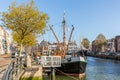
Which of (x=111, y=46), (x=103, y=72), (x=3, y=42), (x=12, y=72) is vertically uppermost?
(x=3, y=42)

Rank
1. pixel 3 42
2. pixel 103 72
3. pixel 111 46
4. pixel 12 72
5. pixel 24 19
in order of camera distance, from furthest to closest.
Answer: pixel 111 46, pixel 3 42, pixel 103 72, pixel 24 19, pixel 12 72

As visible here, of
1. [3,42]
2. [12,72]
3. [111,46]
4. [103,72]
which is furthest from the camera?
[111,46]

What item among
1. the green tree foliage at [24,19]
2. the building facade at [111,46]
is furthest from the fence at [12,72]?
the building facade at [111,46]

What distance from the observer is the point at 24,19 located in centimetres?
3438

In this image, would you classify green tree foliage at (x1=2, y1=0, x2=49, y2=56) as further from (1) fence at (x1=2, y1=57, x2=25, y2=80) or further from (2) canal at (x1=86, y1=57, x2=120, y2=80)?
(1) fence at (x1=2, y1=57, x2=25, y2=80)

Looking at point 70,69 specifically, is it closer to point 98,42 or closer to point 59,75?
point 59,75

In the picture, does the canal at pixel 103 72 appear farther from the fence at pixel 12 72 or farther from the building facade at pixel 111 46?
the building facade at pixel 111 46

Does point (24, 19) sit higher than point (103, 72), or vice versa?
point (24, 19)

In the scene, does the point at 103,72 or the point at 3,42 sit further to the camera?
the point at 3,42

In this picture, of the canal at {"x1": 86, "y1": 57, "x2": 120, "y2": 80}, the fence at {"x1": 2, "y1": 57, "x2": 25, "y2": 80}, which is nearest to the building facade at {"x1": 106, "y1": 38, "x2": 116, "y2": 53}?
the canal at {"x1": 86, "y1": 57, "x2": 120, "y2": 80}

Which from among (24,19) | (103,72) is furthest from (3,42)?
(24,19)

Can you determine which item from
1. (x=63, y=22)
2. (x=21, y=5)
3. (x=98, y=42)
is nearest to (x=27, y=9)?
(x=21, y=5)

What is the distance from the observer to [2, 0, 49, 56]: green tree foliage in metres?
34.5

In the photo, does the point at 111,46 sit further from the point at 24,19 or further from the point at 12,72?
the point at 12,72
